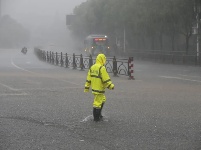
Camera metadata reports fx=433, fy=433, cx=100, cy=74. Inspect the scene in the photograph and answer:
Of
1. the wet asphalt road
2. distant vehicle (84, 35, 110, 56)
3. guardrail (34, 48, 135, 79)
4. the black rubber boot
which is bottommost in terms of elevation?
the wet asphalt road

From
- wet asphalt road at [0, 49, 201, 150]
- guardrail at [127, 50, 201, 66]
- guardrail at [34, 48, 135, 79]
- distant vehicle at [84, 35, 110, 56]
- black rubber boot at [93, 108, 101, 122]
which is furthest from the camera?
distant vehicle at [84, 35, 110, 56]

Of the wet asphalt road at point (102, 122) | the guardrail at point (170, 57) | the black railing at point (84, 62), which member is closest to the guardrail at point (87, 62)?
the black railing at point (84, 62)

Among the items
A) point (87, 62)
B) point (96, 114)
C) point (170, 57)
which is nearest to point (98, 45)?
point (170, 57)

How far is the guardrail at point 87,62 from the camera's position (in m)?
25.5

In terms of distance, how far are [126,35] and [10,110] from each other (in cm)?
5629

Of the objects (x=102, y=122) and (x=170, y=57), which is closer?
(x=102, y=122)

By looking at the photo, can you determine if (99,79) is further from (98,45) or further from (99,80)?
(98,45)

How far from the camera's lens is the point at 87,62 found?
34344mm

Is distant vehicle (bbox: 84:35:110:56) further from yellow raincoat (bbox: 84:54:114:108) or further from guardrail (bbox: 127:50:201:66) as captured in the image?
yellow raincoat (bbox: 84:54:114:108)

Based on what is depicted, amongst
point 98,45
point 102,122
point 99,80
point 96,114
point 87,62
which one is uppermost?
point 98,45

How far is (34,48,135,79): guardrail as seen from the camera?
2555 centimetres

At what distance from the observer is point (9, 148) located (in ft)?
24.1

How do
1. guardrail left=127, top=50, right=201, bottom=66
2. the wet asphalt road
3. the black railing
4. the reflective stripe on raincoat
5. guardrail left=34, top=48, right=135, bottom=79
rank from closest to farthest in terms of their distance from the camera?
the wet asphalt road, the reflective stripe on raincoat, guardrail left=34, top=48, right=135, bottom=79, the black railing, guardrail left=127, top=50, right=201, bottom=66

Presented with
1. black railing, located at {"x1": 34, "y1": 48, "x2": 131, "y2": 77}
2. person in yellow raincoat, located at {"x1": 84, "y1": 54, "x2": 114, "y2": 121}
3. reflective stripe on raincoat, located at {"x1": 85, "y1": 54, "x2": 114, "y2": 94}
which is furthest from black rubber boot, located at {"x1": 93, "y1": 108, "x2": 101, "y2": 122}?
black railing, located at {"x1": 34, "y1": 48, "x2": 131, "y2": 77}
